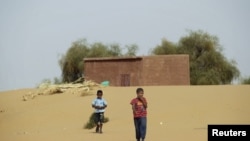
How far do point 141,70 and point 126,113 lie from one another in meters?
12.6

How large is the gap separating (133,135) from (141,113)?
3.29 m

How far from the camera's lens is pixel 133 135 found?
57.7ft

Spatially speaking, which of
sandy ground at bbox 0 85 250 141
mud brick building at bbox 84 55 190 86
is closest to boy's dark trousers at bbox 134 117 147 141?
sandy ground at bbox 0 85 250 141

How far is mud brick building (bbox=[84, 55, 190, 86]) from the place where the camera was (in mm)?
36531

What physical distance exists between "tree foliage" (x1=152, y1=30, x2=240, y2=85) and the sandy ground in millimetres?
26129

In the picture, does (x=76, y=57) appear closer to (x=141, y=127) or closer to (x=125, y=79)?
(x=125, y=79)

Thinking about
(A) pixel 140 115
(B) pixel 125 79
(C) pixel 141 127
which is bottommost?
(C) pixel 141 127

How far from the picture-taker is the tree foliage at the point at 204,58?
56.5 metres

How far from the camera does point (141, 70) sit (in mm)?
37312

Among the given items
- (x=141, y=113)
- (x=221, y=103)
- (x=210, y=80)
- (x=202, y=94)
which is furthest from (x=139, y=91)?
(x=210, y=80)

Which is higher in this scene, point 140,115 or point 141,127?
point 140,115

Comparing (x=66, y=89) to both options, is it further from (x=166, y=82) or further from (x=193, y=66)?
(x=193, y=66)

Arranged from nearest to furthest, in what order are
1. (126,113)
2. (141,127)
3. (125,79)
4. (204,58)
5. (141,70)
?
(141,127) → (126,113) → (141,70) → (125,79) → (204,58)

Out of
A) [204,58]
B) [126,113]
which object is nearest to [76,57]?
[204,58]
